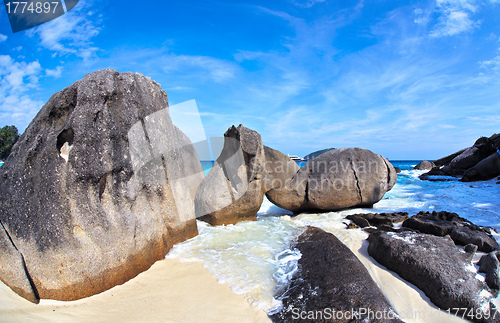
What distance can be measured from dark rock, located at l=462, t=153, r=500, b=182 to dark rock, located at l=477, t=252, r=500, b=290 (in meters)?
14.1

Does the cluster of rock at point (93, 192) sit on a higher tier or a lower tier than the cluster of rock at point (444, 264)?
higher

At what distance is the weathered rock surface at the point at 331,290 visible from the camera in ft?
8.60

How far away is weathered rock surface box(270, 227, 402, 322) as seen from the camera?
8.60 ft

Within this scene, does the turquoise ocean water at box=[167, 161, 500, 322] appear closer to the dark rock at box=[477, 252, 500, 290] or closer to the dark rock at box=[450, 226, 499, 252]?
the dark rock at box=[477, 252, 500, 290]

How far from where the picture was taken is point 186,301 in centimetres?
292

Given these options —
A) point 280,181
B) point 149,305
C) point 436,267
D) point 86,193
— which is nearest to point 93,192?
point 86,193

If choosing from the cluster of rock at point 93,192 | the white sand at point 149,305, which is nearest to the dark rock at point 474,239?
the white sand at point 149,305

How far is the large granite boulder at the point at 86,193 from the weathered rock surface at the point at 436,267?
3.46 metres

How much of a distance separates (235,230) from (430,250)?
364 centimetres

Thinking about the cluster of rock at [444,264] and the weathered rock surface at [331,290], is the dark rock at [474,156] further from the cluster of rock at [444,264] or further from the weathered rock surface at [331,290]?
the weathered rock surface at [331,290]

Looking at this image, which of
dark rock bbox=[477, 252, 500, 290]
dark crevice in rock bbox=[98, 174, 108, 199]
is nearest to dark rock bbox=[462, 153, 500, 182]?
dark rock bbox=[477, 252, 500, 290]

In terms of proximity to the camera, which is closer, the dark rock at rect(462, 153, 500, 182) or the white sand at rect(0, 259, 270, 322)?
the white sand at rect(0, 259, 270, 322)

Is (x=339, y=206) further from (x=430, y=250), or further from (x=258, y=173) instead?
(x=430, y=250)

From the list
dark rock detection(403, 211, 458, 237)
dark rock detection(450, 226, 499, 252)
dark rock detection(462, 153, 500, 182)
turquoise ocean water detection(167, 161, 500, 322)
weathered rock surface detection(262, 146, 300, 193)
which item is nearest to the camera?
turquoise ocean water detection(167, 161, 500, 322)
